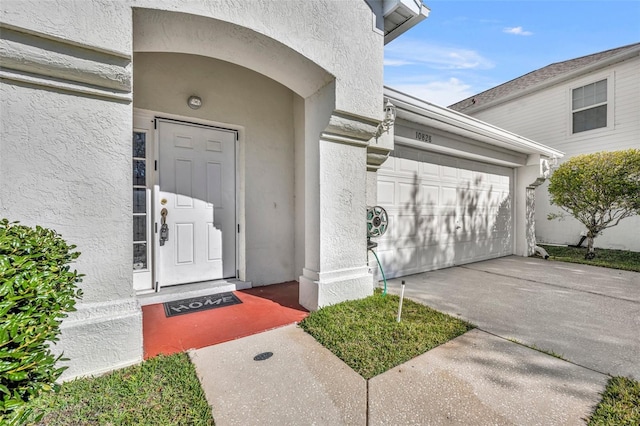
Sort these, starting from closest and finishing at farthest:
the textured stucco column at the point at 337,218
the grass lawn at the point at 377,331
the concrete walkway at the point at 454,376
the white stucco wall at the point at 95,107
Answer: the concrete walkway at the point at 454,376, the white stucco wall at the point at 95,107, the grass lawn at the point at 377,331, the textured stucco column at the point at 337,218

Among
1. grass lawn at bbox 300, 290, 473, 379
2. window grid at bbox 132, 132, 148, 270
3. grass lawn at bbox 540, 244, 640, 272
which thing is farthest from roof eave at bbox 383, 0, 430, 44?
grass lawn at bbox 540, 244, 640, 272

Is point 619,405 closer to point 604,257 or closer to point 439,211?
point 439,211

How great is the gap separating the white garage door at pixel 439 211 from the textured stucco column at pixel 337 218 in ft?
4.46

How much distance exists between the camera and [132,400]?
6.07ft

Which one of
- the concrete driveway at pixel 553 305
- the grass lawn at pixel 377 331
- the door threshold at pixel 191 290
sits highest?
the door threshold at pixel 191 290

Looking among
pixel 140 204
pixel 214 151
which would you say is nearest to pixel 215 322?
pixel 140 204

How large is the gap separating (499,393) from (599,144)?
10.0 meters

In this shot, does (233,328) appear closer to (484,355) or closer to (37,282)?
(37,282)

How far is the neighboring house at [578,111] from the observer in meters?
7.70

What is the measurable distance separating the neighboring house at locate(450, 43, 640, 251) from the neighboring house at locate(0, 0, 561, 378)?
4.49m

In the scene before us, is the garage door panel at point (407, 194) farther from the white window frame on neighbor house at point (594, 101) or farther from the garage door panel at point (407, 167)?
the white window frame on neighbor house at point (594, 101)

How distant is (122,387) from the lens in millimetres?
1963

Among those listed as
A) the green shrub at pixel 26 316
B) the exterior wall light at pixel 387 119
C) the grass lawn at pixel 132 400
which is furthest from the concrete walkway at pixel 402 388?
the exterior wall light at pixel 387 119

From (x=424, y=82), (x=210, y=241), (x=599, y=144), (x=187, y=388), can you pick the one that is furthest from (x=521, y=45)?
(x=187, y=388)
